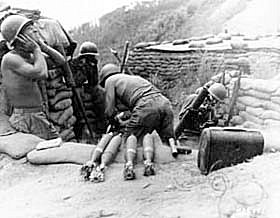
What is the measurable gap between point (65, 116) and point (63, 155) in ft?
6.64

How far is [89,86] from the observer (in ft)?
25.8

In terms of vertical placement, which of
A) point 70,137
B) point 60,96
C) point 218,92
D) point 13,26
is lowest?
point 70,137

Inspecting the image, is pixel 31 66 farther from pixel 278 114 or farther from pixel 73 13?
pixel 73 13

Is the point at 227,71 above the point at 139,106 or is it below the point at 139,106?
below

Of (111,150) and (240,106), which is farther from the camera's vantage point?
(240,106)

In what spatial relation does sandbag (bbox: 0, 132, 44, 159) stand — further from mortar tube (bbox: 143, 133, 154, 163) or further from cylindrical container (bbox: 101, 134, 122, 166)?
mortar tube (bbox: 143, 133, 154, 163)

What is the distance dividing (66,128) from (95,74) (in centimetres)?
97

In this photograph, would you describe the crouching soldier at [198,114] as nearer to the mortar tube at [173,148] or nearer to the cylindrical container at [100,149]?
the mortar tube at [173,148]

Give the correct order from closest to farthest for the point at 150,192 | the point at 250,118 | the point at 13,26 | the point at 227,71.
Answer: the point at 150,192, the point at 13,26, the point at 250,118, the point at 227,71

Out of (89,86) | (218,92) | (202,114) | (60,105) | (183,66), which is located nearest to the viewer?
(218,92)

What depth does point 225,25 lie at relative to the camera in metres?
16.8

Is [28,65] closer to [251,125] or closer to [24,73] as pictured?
[24,73]

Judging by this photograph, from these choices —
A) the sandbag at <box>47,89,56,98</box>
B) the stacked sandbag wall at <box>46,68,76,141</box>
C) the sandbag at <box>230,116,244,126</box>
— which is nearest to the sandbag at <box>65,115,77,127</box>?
the stacked sandbag wall at <box>46,68,76,141</box>

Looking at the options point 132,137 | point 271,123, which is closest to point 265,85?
point 271,123
